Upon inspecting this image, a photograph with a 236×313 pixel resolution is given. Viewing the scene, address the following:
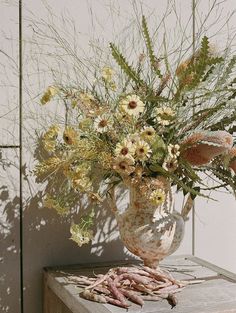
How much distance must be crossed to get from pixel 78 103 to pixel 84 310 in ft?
1.68

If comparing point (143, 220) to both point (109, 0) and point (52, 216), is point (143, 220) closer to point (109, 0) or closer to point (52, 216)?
point (52, 216)

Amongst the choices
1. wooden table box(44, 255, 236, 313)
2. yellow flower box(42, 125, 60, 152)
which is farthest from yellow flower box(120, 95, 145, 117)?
wooden table box(44, 255, 236, 313)

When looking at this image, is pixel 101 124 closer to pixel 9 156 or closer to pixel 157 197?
pixel 157 197

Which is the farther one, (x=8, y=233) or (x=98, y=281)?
(x=8, y=233)

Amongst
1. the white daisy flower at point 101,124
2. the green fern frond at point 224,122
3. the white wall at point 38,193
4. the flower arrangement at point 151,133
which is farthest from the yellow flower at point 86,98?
the green fern frond at point 224,122

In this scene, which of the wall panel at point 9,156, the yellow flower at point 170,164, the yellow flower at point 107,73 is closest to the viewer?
the yellow flower at point 170,164

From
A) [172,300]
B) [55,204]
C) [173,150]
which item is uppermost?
[173,150]

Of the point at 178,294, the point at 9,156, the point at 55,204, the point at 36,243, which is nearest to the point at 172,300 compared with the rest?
the point at 178,294

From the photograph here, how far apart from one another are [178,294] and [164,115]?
419 millimetres

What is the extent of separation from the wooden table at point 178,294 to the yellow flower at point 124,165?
0.99 ft

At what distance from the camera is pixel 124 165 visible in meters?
1.20

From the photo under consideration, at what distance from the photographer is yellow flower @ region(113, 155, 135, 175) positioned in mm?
1186

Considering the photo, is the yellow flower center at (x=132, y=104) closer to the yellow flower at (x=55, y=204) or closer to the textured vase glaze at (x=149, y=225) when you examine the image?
the textured vase glaze at (x=149, y=225)

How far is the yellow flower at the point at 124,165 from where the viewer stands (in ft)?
3.89
